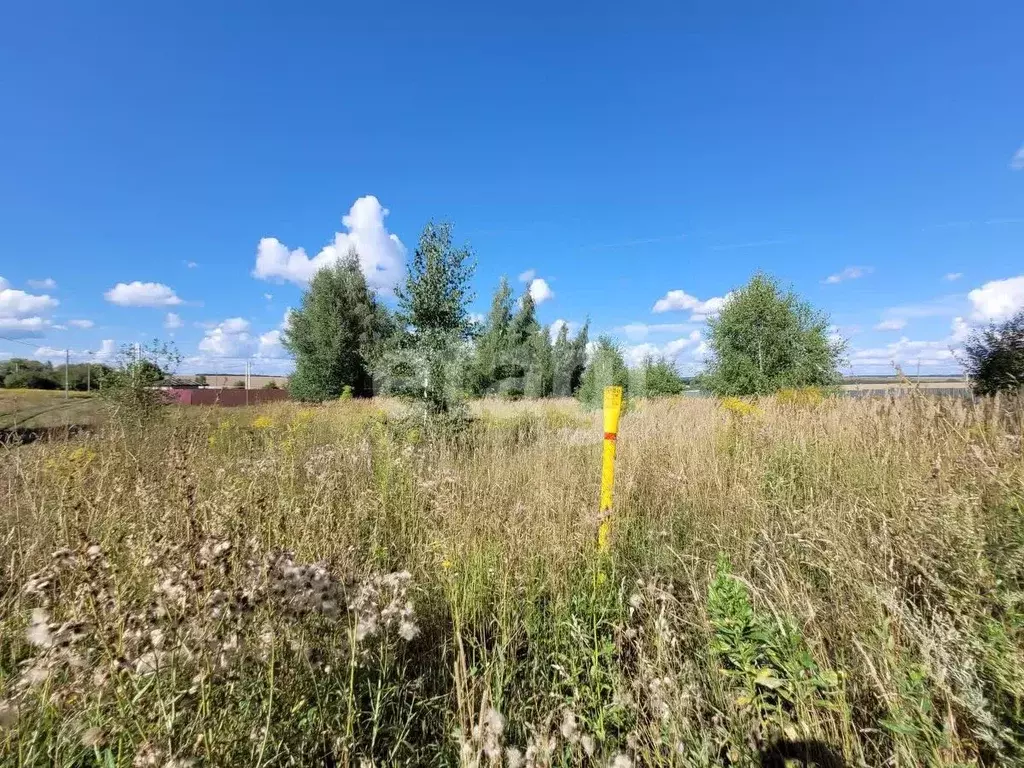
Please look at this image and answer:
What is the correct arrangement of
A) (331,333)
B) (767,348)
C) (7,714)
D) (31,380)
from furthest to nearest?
1. (31,380)
2. (331,333)
3. (767,348)
4. (7,714)

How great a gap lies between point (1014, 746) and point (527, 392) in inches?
1055

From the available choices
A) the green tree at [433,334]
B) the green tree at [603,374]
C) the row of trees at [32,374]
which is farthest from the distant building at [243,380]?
the green tree at [433,334]

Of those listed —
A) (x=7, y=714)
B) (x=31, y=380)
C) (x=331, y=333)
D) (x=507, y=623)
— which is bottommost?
(x=507, y=623)

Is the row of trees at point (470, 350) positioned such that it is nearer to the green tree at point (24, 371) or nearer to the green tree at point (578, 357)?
the green tree at point (578, 357)

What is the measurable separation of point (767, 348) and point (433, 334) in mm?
15638

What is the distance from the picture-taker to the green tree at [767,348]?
58.3 feet

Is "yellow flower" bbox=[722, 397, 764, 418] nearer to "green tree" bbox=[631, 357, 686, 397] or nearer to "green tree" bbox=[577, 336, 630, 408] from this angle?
"green tree" bbox=[577, 336, 630, 408]

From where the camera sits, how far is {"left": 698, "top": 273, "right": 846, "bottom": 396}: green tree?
58.3 ft

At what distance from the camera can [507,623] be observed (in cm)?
220

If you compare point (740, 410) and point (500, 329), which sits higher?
point (500, 329)

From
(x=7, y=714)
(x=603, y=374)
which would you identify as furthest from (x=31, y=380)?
(x=7, y=714)

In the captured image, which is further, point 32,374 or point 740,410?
point 32,374

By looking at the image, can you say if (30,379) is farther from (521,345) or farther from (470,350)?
(470,350)

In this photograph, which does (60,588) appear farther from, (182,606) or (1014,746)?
(1014,746)
